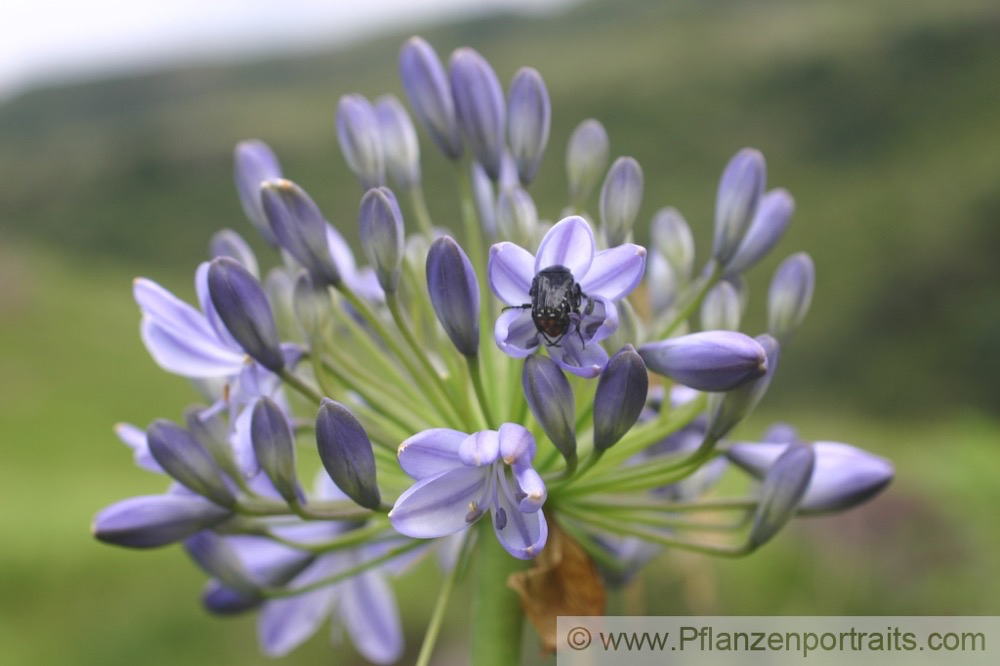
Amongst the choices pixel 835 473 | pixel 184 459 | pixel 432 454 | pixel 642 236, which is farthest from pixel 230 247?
pixel 642 236

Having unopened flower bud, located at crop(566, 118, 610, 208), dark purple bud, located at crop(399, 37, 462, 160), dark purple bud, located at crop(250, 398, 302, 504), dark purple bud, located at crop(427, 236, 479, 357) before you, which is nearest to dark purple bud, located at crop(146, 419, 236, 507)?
dark purple bud, located at crop(250, 398, 302, 504)

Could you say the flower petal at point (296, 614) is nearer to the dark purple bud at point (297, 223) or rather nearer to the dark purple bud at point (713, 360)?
the dark purple bud at point (297, 223)

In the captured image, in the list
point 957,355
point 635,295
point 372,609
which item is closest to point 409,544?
point 372,609

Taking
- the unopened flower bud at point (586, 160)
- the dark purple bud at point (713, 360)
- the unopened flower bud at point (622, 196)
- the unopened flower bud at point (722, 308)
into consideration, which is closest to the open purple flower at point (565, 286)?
the dark purple bud at point (713, 360)

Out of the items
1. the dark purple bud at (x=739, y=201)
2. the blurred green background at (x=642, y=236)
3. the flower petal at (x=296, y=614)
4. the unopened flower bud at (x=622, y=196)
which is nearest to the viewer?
the unopened flower bud at (x=622, y=196)

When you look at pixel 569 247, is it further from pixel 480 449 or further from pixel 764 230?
pixel 764 230

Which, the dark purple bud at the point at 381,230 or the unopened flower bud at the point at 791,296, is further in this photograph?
the unopened flower bud at the point at 791,296

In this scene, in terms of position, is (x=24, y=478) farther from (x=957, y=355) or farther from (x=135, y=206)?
(x=135, y=206)
